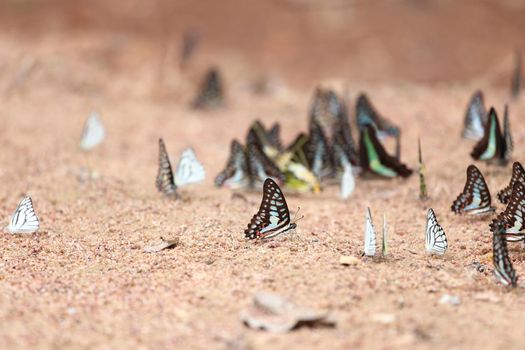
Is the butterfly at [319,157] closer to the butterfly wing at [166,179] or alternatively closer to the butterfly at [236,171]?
the butterfly at [236,171]

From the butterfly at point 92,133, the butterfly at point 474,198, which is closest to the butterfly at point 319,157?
the butterfly at point 474,198

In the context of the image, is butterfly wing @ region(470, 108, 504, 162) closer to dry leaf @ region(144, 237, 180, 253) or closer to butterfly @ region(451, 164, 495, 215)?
butterfly @ region(451, 164, 495, 215)

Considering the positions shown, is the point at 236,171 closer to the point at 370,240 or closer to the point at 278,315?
the point at 370,240

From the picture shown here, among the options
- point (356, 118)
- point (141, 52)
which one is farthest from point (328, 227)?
point (141, 52)

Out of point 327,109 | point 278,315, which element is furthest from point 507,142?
point 278,315

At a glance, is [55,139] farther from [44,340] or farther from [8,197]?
[44,340]
